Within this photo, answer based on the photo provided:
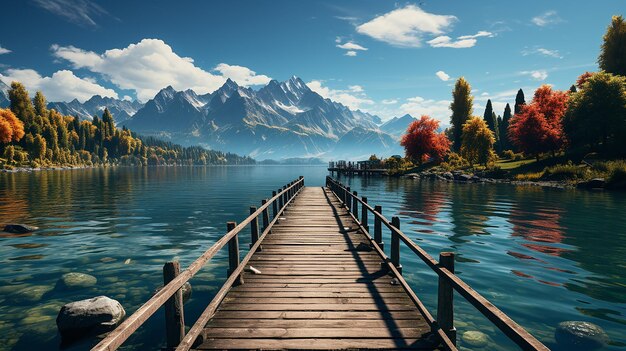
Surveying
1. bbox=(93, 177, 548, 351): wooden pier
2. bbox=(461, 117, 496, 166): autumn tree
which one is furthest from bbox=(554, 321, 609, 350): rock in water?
bbox=(461, 117, 496, 166): autumn tree

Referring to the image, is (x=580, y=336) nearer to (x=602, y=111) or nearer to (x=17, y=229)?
(x=17, y=229)

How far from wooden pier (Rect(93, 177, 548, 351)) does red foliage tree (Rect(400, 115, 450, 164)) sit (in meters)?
63.4

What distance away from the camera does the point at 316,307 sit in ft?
20.7

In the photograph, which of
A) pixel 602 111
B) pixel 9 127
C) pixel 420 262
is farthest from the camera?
pixel 9 127

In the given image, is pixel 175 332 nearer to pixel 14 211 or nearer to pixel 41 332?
pixel 41 332

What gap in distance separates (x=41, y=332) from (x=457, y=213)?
2250cm

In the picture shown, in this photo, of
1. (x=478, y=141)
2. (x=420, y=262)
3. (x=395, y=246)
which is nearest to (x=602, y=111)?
(x=478, y=141)

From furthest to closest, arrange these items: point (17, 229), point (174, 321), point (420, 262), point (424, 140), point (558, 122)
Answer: point (424, 140), point (558, 122), point (17, 229), point (420, 262), point (174, 321)

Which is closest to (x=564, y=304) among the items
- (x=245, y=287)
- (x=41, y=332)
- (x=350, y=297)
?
(x=350, y=297)

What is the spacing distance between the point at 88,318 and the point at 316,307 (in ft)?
17.9

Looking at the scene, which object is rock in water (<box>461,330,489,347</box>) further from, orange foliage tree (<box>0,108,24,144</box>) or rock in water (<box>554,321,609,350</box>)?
orange foliage tree (<box>0,108,24,144</box>)

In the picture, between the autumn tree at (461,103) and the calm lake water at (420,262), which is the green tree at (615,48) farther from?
the calm lake water at (420,262)

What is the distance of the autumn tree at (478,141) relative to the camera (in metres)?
56.3

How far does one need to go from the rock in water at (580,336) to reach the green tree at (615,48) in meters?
67.7
